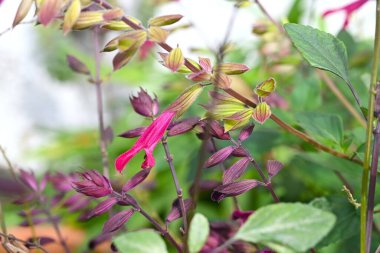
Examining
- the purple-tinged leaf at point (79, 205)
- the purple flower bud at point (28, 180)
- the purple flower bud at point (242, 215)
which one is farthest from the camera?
the purple-tinged leaf at point (79, 205)

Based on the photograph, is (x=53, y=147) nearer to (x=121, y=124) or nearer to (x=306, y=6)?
(x=121, y=124)

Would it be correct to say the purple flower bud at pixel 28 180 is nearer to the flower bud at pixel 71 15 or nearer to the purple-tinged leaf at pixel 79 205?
the purple-tinged leaf at pixel 79 205

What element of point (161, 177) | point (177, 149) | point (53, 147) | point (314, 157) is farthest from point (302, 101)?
point (53, 147)

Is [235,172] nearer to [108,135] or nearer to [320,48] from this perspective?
[320,48]

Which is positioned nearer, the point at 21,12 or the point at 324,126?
the point at 21,12

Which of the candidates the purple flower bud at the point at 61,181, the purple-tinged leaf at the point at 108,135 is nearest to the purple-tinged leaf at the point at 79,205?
the purple flower bud at the point at 61,181

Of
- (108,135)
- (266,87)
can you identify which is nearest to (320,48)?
(266,87)
